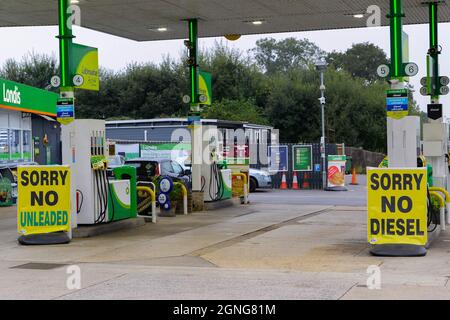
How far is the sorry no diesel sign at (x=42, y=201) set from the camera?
1290 centimetres

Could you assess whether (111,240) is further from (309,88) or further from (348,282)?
(309,88)

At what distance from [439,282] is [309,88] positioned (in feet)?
144

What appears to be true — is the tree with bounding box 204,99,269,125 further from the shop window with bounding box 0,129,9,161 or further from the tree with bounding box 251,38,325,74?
the tree with bounding box 251,38,325,74

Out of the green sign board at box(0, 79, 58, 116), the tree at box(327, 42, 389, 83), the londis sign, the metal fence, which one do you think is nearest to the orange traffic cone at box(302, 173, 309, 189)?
the metal fence

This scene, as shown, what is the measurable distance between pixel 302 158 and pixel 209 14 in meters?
13.6

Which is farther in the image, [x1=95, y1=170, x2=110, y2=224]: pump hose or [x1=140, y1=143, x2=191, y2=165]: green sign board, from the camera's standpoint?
[x1=140, y1=143, x2=191, y2=165]: green sign board

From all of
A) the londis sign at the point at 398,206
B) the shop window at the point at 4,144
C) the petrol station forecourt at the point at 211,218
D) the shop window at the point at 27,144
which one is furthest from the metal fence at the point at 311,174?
the londis sign at the point at 398,206

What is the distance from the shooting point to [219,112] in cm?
4794

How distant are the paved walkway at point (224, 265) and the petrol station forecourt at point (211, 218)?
0.09 feet

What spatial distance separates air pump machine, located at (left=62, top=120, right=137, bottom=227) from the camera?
13688 mm

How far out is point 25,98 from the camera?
2766 centimetres

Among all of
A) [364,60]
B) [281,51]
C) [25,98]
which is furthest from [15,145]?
[281,51]

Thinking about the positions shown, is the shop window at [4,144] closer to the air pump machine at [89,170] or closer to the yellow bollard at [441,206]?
the air pump machine at [89,170]

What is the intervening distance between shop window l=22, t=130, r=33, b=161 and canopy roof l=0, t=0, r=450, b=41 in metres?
9.72
